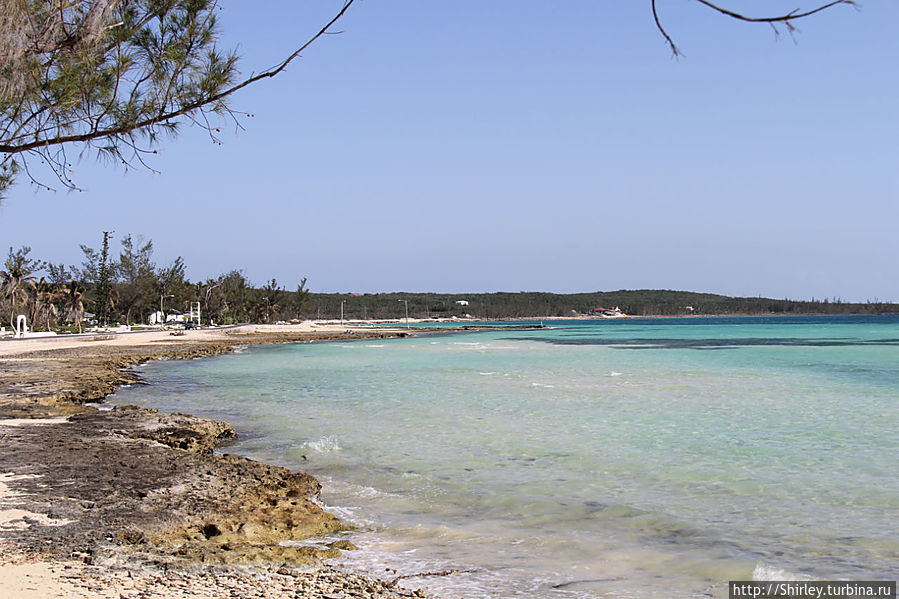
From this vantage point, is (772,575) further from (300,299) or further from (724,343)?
(300,299)

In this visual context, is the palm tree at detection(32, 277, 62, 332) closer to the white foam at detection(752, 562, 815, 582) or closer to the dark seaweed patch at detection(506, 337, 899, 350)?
the dark seaweed patch at detection(506, 337, 899, 350)

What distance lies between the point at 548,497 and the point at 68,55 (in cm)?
579

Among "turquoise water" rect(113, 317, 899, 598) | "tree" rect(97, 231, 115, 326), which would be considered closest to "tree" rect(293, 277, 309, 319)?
"tree" rect(97, 231, 115, 326)

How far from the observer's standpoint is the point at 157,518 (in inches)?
232

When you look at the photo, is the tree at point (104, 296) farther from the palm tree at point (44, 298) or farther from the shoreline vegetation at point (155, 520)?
the shoreline vegetation at point (155, 520)

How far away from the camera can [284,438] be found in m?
11.2

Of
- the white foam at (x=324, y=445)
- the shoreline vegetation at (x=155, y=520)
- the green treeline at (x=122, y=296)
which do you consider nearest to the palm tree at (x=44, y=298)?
the green treeline at (x=122, y=296)

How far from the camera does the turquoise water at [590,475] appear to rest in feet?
17.7

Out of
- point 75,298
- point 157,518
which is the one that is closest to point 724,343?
point 75,298

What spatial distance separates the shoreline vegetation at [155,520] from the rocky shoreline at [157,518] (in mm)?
10

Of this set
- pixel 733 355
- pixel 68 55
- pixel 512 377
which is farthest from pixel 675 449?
pixel 733 355

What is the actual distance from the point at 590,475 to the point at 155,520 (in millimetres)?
4986

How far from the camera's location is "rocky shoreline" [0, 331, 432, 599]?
4430 millimetres

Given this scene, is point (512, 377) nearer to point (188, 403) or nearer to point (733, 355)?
point (188, 403)
